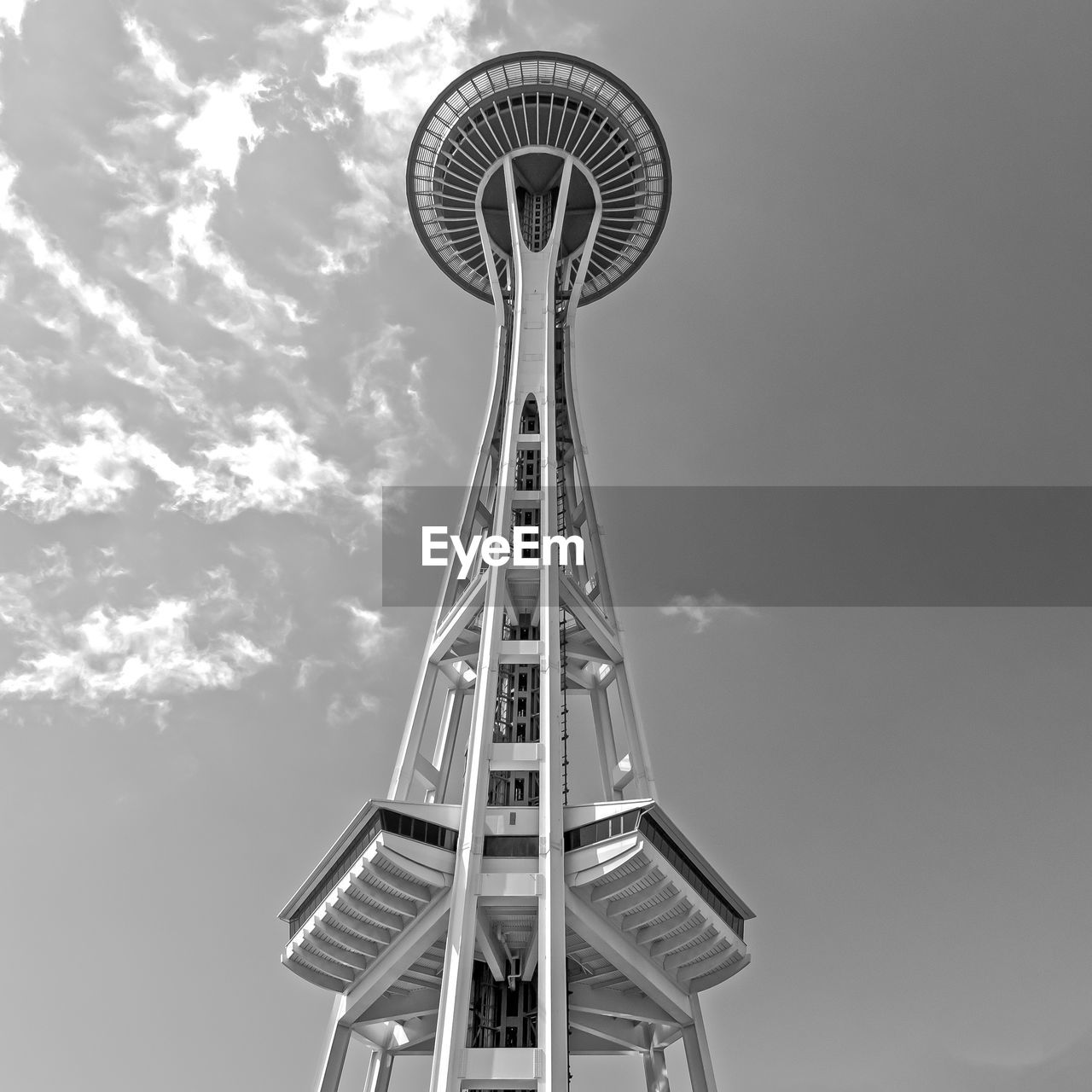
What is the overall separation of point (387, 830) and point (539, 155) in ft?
144

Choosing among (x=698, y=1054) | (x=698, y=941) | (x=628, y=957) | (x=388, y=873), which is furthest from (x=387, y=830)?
(x=698, y=1054)

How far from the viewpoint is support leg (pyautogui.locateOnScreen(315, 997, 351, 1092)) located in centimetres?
4059

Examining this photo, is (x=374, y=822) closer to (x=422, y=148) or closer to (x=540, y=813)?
(x=540, y=813)

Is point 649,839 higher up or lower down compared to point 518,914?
higher up

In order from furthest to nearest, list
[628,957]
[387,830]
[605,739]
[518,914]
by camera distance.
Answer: [605,739] < [628,957] < [518,914] < [387,830]

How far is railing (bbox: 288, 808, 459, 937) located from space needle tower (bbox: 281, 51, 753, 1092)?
0.09m

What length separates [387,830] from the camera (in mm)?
38812

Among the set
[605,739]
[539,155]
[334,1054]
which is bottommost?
[334,1054]

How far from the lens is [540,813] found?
40.5 metres

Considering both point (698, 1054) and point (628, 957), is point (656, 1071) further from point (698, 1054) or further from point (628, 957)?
point (628, 957)

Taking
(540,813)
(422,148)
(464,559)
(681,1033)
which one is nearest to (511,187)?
(422,148)

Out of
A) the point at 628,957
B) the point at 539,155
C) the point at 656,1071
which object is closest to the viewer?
the point at 628,957

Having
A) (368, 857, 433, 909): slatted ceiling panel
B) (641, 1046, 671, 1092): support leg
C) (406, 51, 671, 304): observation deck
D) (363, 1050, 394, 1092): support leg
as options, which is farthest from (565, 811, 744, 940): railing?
(406, 51, 671, 304): observation deck

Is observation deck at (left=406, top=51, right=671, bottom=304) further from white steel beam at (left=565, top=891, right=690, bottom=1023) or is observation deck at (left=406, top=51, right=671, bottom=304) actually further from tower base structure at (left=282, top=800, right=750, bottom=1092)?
white steel beam at (left=565, top=891, right=690, bottom=1023)
